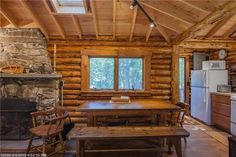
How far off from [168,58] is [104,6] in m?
2.41

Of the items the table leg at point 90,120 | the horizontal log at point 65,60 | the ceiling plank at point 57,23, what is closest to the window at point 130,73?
the horizontal log at point 65,60

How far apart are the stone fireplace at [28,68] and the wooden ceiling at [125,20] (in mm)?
269

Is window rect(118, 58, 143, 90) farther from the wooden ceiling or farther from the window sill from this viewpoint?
the wooden ceiling

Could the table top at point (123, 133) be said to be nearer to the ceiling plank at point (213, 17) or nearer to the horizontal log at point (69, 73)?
the ceiling plank at point (213, 17)

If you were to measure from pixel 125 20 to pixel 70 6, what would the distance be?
1304mm

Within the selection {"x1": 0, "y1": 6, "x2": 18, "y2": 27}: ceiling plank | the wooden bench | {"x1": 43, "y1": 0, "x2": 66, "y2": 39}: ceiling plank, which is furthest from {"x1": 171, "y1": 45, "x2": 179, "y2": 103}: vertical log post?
{"x1": 0, "y1": 6, "x2": 18, "y2": 27}: ceiling plank

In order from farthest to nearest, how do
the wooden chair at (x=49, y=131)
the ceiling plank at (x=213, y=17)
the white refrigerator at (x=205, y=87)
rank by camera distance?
the white refrigerator at (x=205, y=87)
the wooden chair at (x=49, y=131)
the ceiling plank at (x=213, y=17)

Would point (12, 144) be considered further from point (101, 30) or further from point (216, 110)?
point (216, 110)

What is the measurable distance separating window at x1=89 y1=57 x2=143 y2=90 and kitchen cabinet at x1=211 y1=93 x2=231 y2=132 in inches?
81.8

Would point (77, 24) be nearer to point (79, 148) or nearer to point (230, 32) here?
point (79, 148)

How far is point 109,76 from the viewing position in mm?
6574

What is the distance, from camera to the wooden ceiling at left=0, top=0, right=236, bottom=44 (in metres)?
4.34

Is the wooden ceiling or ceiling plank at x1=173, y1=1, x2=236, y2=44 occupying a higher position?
the wooden ceiling

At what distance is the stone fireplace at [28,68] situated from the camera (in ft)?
18.5
